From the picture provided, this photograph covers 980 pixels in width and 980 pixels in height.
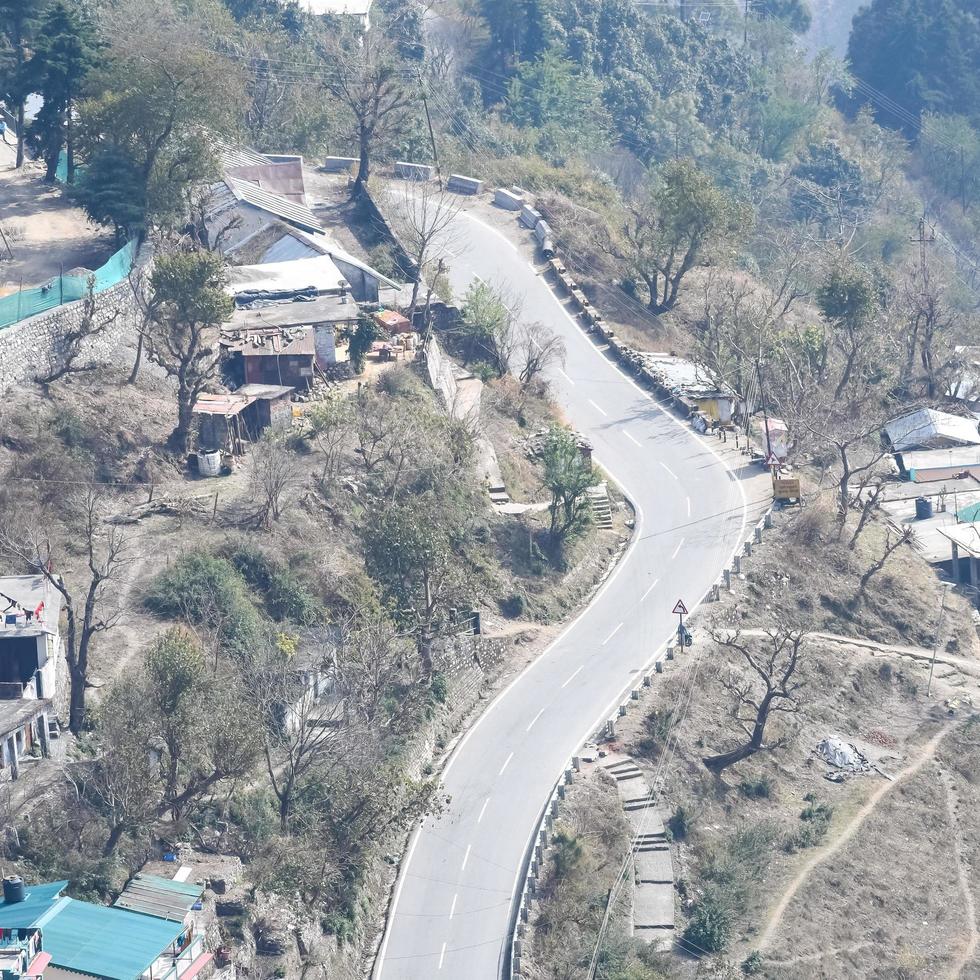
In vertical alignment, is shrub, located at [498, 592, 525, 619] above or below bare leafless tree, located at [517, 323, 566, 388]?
below

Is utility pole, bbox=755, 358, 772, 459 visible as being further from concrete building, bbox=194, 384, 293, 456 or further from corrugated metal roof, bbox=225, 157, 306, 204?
corrugated metal roof, bbox=225, 157, 306, 204

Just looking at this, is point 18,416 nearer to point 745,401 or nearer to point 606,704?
point 606,704

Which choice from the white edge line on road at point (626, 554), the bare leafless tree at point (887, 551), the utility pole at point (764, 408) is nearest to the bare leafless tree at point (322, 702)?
the white edge line on road at point (626, 554)

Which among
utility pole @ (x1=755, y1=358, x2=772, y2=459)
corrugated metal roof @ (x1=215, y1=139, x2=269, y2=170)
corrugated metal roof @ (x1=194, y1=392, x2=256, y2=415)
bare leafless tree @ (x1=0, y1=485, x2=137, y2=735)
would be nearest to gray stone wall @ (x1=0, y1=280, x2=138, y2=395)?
corrugated metal roof @ (x1=194, y1=392, x2=256, y2=415)

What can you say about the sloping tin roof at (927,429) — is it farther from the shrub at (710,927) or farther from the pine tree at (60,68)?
the pine tree at (60,68)

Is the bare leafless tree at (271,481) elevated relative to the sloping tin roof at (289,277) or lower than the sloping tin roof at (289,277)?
lower

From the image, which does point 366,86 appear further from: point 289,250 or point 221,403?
point 221,403
